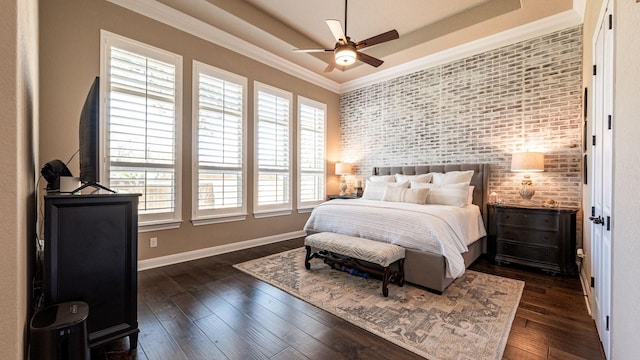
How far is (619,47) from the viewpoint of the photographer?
1.53 meters

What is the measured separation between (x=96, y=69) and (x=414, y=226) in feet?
13.1

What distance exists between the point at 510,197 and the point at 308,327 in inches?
145

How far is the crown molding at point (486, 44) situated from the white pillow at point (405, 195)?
97.5 inches

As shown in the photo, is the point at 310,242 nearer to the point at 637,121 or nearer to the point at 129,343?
the point at 129,343

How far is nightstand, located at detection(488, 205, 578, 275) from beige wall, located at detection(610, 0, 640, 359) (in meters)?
2.06

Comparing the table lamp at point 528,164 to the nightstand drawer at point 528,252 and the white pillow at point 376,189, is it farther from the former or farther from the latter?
the white pillow at point 376,189

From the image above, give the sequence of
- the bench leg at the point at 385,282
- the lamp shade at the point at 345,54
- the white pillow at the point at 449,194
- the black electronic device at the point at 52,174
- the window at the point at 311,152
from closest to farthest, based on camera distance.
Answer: the black electronic device at the point at 52,174 → the bench leg at the point at 385,282 → the lamp shade at the point at 345,54 → the white pillow at the point at 449,194 → the window at the point at 311,152

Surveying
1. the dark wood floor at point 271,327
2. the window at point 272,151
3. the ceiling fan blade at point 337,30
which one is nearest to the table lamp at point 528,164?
the dark wood floor at point 271,327

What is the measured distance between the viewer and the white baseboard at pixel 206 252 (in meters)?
3.50

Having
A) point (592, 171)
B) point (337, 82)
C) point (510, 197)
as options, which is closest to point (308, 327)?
point (592, 171)

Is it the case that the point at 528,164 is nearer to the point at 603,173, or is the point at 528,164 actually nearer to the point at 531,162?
the point at 531,162

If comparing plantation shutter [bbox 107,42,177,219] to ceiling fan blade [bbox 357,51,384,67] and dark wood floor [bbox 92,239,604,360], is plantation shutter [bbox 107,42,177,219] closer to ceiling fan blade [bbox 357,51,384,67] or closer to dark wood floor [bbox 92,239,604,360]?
dark wood floor [bbox 92,239,604,360]

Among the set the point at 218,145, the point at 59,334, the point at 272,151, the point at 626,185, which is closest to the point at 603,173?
the point at 626,185

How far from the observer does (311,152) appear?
226 inches
